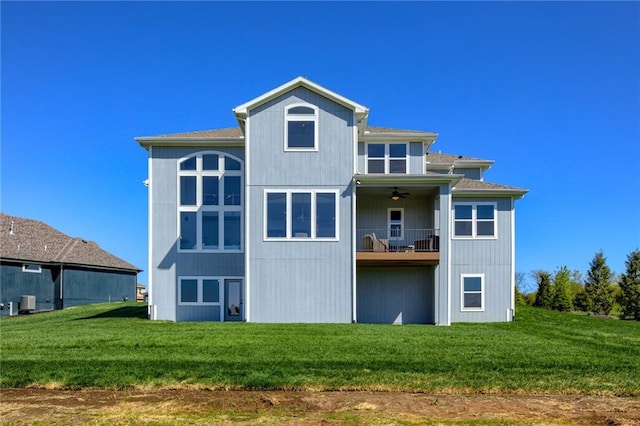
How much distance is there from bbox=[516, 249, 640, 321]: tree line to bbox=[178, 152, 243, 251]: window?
64.3 ft

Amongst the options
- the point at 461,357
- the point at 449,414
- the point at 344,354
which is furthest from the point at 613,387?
the point at 344,354

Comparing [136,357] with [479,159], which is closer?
[136,357]

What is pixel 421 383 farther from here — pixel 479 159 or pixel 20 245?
pixel 20 245

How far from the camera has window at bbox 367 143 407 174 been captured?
2061 centimetres

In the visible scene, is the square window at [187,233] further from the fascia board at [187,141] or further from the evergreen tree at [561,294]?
the evergreen tree at [561,294]

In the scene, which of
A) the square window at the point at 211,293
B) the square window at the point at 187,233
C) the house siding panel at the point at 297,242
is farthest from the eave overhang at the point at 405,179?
the square window at the point at 211,293

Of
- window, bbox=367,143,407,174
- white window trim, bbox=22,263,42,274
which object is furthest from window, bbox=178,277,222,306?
white window trim, bbox=22,263,42,274

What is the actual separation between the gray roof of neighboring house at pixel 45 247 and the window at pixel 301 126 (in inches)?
673

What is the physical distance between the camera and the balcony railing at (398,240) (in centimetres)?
1903

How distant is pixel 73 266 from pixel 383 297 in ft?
62.5

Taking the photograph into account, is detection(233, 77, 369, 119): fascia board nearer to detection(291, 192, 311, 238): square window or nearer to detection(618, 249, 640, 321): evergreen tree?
detection(291, 192, 311, 238): square window

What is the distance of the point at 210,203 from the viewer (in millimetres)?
20062

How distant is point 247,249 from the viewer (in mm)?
18406

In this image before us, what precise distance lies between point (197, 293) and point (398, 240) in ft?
26.8
